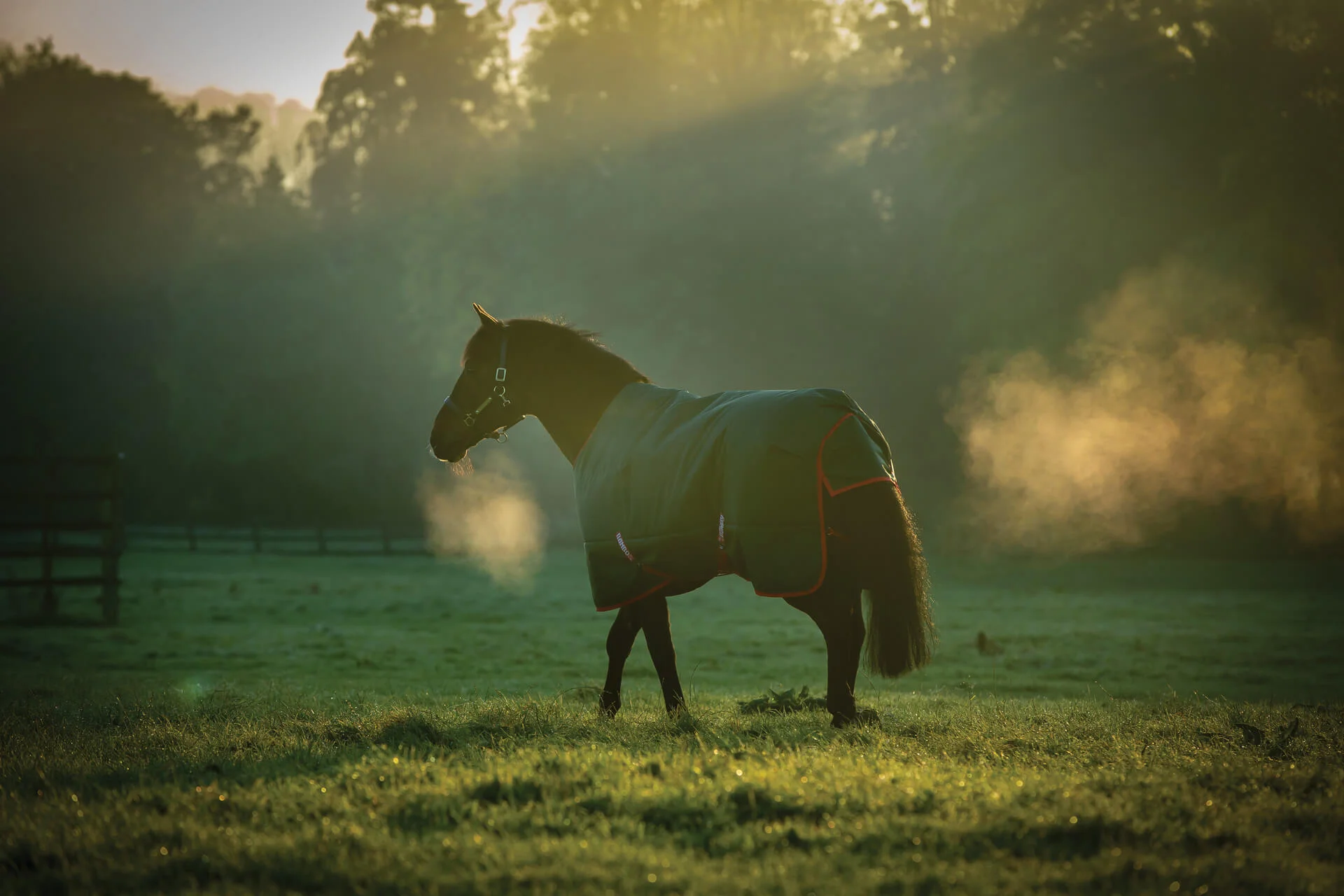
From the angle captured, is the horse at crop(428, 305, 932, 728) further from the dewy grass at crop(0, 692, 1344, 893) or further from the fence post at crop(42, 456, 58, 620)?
the fence post at crop(42, 456, 58, 620)

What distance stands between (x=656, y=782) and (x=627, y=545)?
261 cm

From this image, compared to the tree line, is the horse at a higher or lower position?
lower

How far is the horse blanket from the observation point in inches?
290

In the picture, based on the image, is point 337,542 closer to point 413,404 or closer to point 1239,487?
point 413,404

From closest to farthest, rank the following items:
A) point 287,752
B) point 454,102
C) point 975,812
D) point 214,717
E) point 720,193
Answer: point 975,812
point 287,752
point 214,717
point 720,193
point 454,102

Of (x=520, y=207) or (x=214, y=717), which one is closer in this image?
(x=214, y=717)

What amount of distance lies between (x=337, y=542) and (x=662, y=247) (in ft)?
54.3

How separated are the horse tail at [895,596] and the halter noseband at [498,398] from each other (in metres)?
3.27

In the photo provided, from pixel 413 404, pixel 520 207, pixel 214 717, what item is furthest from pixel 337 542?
pixel 214 717

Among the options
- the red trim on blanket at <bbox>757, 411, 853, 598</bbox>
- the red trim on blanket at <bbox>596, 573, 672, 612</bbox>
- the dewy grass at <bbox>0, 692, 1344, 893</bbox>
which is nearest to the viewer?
the dewy grass at <bbox>0, 692, 1344, 893</bbox>

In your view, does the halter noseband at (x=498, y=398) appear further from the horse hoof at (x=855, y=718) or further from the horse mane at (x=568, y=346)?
the horse hoof at (x=855, y=718)

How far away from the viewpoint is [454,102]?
5416 cm

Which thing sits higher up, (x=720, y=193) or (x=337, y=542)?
(x=720, y=193)

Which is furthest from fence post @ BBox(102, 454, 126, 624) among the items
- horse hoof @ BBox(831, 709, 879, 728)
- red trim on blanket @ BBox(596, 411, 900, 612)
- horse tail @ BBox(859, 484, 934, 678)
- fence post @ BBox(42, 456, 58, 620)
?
horse tail @ BBox(859, 484, 934, 678)
